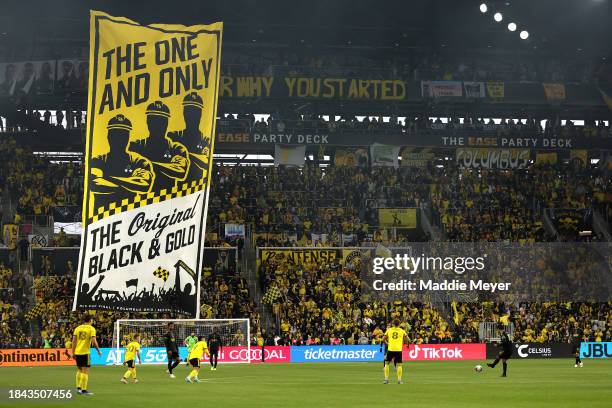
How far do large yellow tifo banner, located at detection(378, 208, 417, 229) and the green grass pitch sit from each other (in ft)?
77.3

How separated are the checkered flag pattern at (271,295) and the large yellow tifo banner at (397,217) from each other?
1170 cm

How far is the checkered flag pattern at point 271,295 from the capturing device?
58.2 meters

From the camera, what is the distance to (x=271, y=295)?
58.3 m

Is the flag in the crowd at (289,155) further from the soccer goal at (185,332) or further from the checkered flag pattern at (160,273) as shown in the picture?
the checkered flag pattern at (160,273)

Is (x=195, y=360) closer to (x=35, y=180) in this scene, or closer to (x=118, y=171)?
(x=118, y=171)

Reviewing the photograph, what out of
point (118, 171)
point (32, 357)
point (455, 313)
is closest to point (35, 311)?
point (32, 357)

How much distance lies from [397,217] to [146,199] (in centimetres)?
3353

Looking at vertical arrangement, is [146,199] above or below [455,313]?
above

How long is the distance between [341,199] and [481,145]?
10602 mm

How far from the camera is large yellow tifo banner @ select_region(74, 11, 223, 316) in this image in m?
35.7

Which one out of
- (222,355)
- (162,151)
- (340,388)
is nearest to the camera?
(340,388)

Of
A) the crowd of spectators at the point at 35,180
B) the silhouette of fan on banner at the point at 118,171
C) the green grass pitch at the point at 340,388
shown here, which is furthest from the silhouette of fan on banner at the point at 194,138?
the crowd of spectators at the point at 35,180

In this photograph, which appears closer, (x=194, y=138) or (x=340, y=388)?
(x=340, y=388)

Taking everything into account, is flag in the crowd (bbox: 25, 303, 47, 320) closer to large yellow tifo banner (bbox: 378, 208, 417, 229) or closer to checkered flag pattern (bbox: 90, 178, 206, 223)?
checkered flag pattern (bbox: 90, 178, 206, 223)
